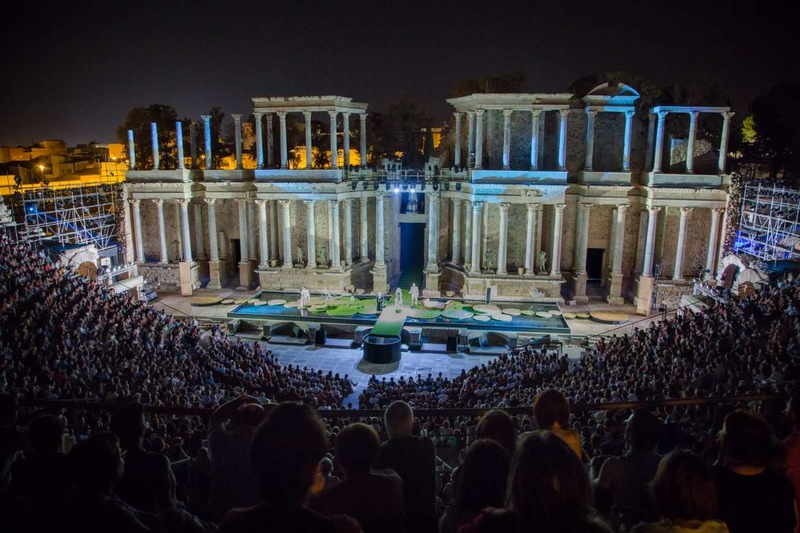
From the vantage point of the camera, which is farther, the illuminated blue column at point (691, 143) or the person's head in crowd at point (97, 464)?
the illuminated blue column at point (691, 143)

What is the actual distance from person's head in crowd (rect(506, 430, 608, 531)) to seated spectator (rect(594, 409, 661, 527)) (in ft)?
6.72

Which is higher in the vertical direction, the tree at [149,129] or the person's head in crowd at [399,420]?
the tree at [149,129]

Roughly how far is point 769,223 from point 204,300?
1169 inches

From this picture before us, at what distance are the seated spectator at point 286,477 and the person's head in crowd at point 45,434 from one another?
7.91 ft

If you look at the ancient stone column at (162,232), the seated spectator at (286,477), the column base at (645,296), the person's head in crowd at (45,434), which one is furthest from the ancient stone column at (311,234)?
the seated spectator at (286,477)

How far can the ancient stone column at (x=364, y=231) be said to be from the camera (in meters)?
35.0

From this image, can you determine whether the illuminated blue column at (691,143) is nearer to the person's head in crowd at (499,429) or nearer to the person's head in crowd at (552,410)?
the person's head in crowd at (552,410)

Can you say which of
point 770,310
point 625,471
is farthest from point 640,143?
point 625,471

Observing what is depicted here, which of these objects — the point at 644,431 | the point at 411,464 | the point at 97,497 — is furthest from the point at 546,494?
the point at 97,497

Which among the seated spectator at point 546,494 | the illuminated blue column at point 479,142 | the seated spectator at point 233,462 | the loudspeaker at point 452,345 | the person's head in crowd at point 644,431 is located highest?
the illuminated blue column at point 479,142

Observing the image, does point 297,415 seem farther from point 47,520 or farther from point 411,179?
point 411,179

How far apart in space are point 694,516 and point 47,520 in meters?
4.20

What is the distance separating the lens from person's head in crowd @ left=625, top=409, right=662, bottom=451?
5.02 m

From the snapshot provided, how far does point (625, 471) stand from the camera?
4930 mm
